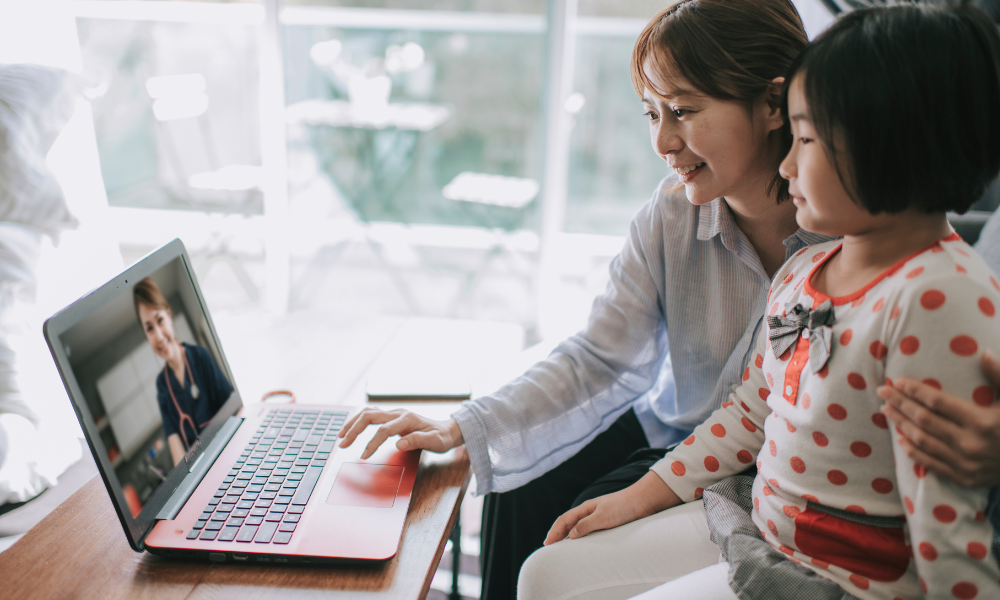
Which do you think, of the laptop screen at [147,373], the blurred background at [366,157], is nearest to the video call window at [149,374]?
the laptop screen at [147,373]

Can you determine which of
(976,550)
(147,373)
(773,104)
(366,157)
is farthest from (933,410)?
(366,157)

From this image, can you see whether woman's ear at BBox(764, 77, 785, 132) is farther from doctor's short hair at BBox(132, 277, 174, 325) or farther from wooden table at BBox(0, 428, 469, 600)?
doctor's short hair at BBox(132, 277, 174, 325)

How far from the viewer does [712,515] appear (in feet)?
2.65

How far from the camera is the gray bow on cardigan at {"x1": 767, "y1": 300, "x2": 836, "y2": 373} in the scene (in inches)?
26.7

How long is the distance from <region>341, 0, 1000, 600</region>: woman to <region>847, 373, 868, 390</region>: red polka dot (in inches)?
12.1

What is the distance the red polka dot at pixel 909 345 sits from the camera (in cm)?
60

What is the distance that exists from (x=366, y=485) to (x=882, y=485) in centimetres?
55

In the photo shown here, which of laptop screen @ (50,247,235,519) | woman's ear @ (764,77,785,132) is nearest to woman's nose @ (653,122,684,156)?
woman's ear @ (764,77,785,132)

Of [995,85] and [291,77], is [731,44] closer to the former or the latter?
[995,85]

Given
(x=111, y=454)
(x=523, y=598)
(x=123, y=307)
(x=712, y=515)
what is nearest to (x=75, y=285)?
(x=123, y=307)

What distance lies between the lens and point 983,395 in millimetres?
586

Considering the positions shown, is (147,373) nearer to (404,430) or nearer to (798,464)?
(404,430)

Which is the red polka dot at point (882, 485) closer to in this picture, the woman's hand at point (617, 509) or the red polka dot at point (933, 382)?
the red polka dot at point (933, 382)

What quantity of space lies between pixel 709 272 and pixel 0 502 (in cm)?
165
